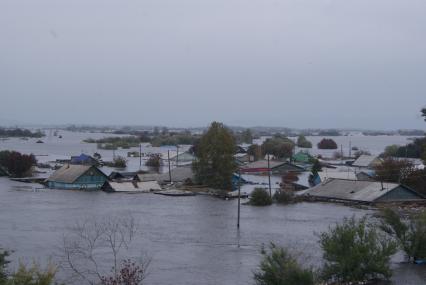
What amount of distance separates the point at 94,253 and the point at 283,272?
15.8 ft

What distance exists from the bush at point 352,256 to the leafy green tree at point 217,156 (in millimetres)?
13896

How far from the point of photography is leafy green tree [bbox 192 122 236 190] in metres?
22.8

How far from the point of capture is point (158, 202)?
1966 centimetres

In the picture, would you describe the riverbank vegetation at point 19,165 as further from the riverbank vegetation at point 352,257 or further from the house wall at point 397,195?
the riverbank vegetation at point 352,257

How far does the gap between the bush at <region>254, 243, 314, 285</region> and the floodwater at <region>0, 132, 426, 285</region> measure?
104cm

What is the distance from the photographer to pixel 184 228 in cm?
1450

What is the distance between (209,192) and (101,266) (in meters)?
12.1

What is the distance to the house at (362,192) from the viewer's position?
18906 millimetres

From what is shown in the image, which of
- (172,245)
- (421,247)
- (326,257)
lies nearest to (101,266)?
(172,245)

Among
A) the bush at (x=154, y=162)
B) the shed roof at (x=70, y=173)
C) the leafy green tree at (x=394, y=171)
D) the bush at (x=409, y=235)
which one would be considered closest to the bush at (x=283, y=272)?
the bush at (x=409, y=235)

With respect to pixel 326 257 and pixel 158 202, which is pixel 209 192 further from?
pixel 326 257

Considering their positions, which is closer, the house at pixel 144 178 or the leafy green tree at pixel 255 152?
the house at pixel 144 178

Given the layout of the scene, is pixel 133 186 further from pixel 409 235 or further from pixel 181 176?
pixel 409 235

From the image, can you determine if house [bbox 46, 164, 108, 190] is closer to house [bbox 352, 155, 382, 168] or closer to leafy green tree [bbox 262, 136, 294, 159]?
house [bbox 352, 155, 382, 168]
